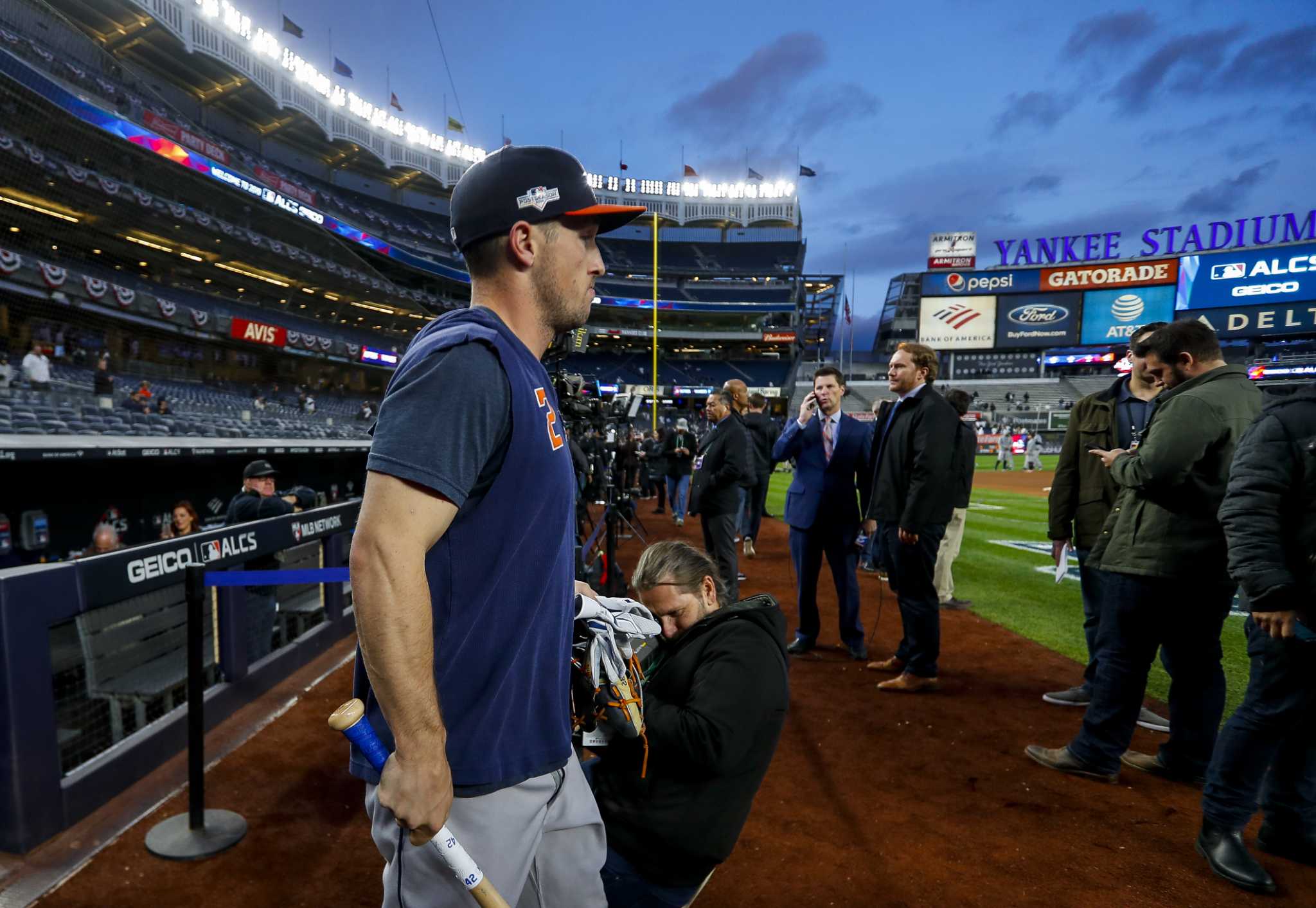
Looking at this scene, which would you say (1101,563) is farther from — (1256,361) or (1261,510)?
(1256,361)

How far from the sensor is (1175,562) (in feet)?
9.82

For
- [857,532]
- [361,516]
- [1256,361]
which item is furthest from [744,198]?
[361,516]

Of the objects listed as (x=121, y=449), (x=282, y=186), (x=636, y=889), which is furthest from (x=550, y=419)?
(x=282, y=186)

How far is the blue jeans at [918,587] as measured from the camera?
429 centimetres

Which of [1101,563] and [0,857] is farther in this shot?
[1101,563]

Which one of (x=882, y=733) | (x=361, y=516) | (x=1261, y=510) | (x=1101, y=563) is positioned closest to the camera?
(x=361, y=516)

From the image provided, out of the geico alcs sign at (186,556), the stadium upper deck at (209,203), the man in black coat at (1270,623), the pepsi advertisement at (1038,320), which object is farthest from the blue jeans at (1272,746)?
the pepsi advertisement at (1038,320)

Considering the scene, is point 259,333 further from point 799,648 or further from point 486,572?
point 486,572

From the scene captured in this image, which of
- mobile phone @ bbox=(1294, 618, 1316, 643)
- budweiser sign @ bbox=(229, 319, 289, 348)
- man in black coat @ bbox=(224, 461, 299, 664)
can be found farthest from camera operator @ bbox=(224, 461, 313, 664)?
budweiser sign @ bbox=(229, 319, 289, 348)

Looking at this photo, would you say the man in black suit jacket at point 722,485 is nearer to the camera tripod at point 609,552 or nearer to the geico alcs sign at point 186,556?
the camera tripod at point 609,552

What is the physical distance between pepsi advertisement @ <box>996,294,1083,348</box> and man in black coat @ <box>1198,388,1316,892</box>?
48.9 meters

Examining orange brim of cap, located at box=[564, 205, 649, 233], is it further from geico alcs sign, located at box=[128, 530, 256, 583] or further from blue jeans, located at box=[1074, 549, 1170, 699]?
blue jeans, located at box=[1074, 549, 1170, 699]

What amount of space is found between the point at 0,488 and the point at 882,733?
11577mm

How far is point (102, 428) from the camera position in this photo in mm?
13125
